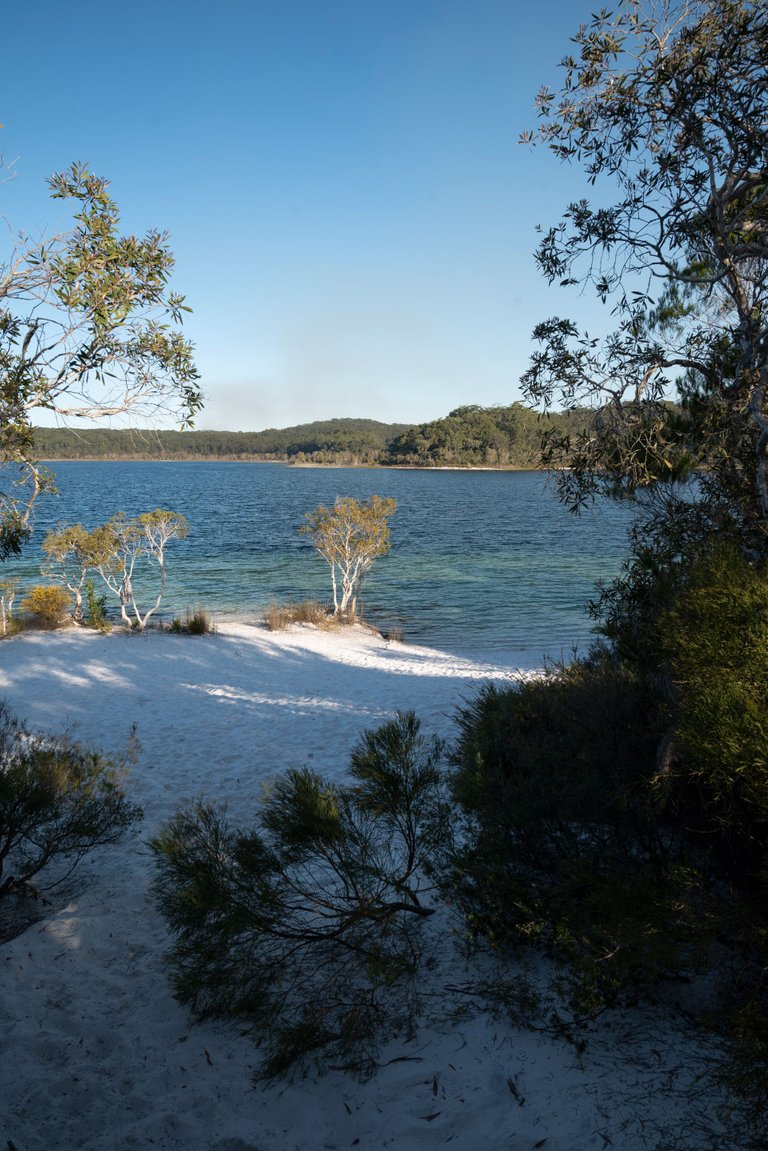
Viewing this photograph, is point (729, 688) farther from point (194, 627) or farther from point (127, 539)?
point (127, 539)

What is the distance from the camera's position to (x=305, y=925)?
13.4 ft

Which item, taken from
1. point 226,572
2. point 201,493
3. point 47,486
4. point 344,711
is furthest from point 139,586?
point 201,493

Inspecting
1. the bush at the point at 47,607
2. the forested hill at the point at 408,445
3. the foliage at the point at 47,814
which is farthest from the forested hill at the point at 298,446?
the foliage at the point at 47,814

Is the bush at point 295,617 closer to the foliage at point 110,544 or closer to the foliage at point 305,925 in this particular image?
the foliage at point 110,544

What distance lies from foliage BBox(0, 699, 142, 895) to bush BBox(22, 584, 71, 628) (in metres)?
12.2

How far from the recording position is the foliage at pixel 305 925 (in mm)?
3379

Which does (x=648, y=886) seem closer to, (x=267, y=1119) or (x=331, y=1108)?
(x=331, y=1108)

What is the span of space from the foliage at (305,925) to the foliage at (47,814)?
91cm

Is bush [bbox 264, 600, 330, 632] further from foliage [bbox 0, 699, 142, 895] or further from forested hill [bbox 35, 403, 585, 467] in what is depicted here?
forested hill [bbox 35, 403, 585, 467]

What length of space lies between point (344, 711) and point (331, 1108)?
6.87m

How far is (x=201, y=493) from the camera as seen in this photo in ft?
264

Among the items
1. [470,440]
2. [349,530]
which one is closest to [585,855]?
[349,530]

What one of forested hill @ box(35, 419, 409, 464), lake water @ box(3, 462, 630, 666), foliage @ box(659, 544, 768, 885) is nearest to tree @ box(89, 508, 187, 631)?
lake water @ box(3, 462, 630, 666)

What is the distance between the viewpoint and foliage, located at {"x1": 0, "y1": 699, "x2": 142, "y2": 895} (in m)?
4.38
